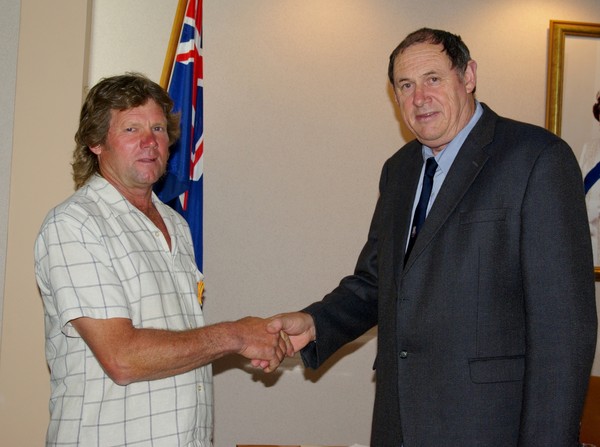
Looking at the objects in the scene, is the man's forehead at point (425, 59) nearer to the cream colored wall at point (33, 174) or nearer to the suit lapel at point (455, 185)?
the suit lapel at point (455, 185)

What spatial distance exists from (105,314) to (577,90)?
118 inches

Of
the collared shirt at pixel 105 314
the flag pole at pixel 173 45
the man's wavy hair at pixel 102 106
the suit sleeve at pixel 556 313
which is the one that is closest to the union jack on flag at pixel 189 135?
the flag pole at pixel 173 45

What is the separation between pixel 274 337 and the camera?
2.65 m

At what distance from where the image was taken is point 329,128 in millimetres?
3721

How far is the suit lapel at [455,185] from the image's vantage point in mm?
1982

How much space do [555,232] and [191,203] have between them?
190 centimetres

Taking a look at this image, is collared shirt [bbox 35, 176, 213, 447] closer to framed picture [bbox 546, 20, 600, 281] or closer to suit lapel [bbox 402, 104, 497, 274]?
suit lapel [bbox 402, 104, 497, 274]

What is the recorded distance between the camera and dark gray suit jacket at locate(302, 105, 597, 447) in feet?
5.75

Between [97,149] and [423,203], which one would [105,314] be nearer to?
[97,149]

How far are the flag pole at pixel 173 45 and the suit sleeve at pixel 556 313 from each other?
75.9 inches

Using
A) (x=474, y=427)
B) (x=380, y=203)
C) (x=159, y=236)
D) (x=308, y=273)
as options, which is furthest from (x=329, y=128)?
(x=474, y=427)

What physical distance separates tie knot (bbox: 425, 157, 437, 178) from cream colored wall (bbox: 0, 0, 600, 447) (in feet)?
4.89

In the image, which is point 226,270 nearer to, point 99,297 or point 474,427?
point 99,297

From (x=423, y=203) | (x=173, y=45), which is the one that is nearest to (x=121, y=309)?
(x=423, y=203)
